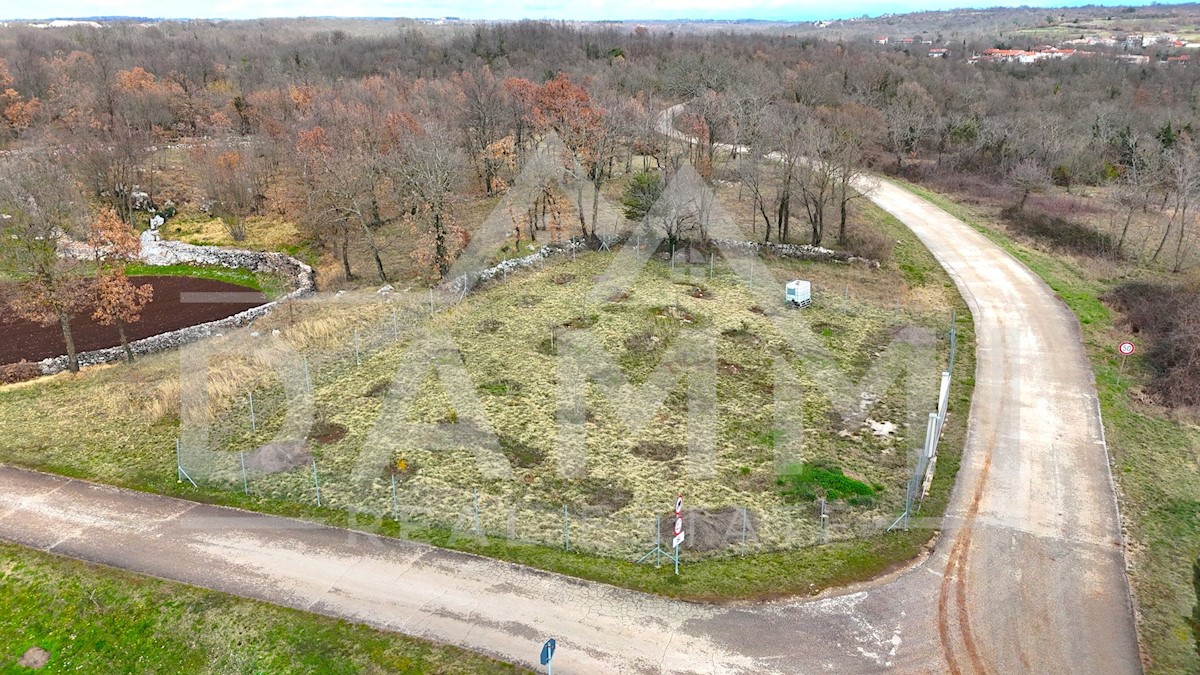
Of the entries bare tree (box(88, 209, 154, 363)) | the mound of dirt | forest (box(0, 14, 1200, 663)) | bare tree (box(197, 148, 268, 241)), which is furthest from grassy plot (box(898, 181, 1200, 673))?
bare tree (box(197, 148, 268, 241))

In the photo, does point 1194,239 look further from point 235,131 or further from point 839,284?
point 235,131

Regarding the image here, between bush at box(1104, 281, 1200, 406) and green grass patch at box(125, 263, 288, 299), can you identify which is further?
green grass patch at box(125, 263, 288, 299)

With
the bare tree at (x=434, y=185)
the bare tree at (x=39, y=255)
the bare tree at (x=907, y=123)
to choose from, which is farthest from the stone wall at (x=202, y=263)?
the bare tree at (x=907, y=123)

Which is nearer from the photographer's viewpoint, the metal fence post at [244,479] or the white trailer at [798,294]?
the metal fence post at [244,479]

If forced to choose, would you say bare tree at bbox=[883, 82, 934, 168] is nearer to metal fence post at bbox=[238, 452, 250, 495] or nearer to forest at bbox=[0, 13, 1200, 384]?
forest at bbox=[0, 13, 1200, 384]

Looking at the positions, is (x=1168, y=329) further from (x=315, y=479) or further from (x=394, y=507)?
(x=315, y=479)

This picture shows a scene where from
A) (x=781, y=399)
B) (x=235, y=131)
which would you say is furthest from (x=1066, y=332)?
(x=235, y=131)

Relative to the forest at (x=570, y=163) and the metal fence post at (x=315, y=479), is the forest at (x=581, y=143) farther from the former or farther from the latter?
the metal fence post at (x=315, y=479)
